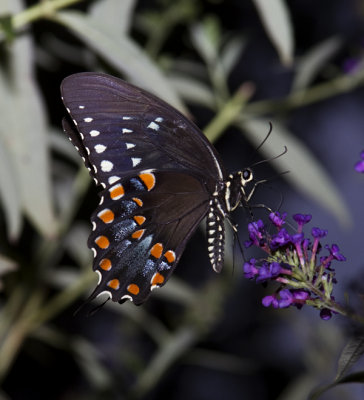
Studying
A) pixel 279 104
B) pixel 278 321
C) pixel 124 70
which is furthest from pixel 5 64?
pixel 278 321

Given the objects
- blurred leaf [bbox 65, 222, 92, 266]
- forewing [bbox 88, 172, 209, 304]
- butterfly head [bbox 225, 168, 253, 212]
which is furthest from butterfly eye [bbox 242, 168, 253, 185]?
blurred leaf [bbox 65, 222, 92, 266]

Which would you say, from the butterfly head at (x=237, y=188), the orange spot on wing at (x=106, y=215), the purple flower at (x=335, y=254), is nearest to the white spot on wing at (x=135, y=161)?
the orange spot on wing at (x=106, y=215)

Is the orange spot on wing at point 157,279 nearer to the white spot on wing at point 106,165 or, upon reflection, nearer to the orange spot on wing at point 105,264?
the orange spot on wing at point 105,264

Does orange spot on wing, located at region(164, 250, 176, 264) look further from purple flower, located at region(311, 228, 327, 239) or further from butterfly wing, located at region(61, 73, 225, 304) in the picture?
purple flower, located at region(311, 228, 327, 239)

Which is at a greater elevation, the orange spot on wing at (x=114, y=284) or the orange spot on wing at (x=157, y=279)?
the orange spot on wing at (x=157, y=279)

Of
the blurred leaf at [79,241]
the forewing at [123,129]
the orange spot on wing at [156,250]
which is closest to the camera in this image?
the forewing at [123,129]

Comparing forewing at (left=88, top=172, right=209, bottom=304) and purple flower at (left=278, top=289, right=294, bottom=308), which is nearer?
purple flower at (left=278, top=289, right=294, bottom=308)
